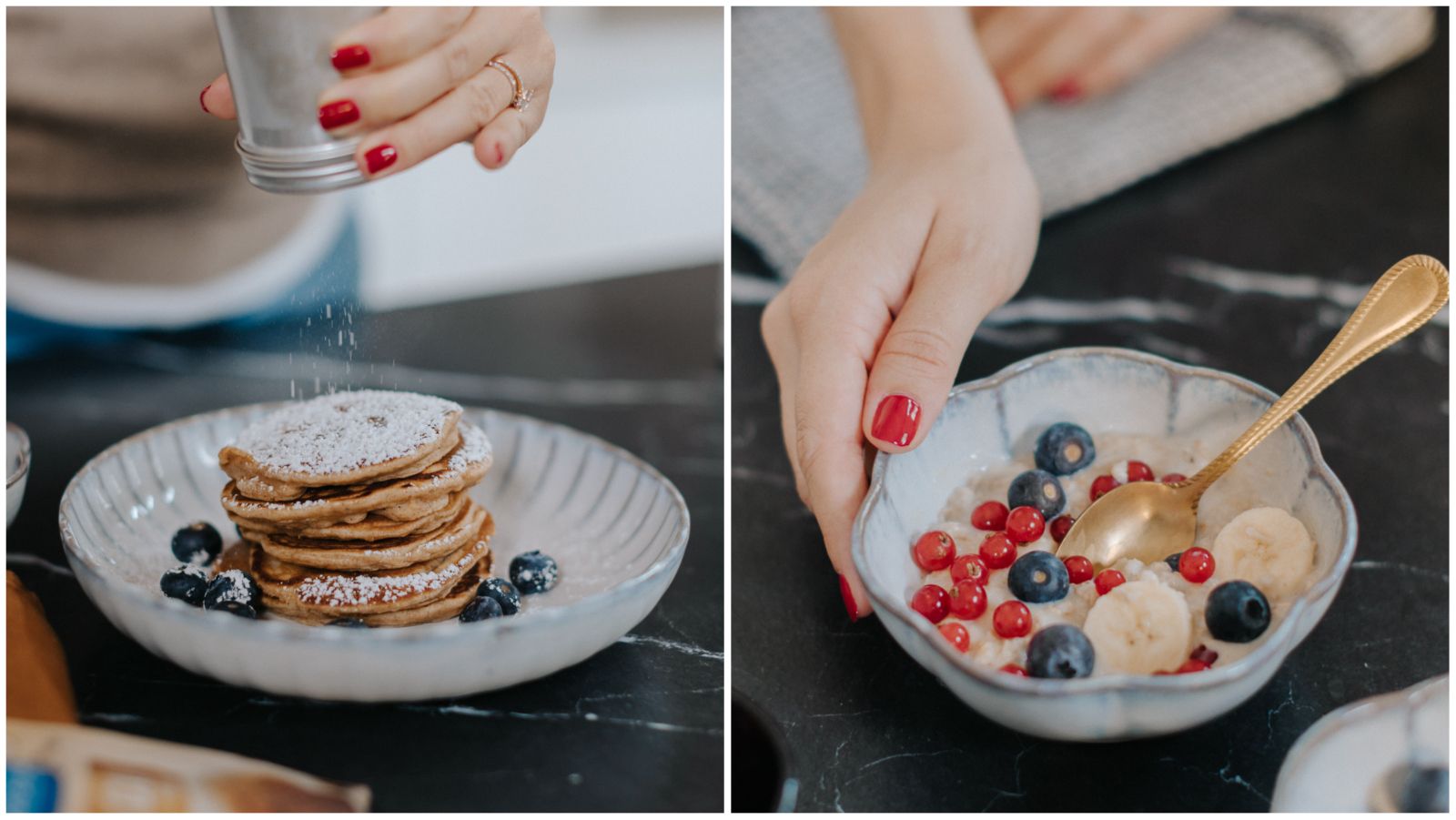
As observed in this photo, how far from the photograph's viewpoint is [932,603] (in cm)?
80

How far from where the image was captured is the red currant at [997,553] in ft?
2.78

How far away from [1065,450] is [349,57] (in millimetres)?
651

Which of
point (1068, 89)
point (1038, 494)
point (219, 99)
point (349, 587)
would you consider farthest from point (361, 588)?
point (1068, 89)

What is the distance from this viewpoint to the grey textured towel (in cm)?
155

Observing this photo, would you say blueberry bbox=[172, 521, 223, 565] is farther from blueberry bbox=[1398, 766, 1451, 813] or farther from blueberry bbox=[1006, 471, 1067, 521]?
blueberry bbox=[1398, 766, 1451, 813]

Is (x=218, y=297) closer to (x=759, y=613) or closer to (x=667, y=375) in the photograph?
(x=667, y=375)

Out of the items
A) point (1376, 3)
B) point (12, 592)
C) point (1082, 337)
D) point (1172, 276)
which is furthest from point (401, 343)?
point (1376, 3)

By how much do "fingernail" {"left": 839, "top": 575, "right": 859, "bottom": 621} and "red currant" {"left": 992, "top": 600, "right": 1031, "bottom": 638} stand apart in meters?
0.14

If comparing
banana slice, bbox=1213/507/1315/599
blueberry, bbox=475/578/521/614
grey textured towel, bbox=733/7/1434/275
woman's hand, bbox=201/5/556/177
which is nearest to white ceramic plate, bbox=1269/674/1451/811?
banana slice, bbox=1213/507/1315/599

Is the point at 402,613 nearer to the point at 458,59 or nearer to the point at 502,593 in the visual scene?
the point at 502,593

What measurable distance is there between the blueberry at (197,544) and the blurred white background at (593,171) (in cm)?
170

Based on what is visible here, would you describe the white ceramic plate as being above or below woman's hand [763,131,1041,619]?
below

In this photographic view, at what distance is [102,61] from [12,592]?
0.78 meters

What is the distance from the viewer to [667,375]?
1.46 meters
